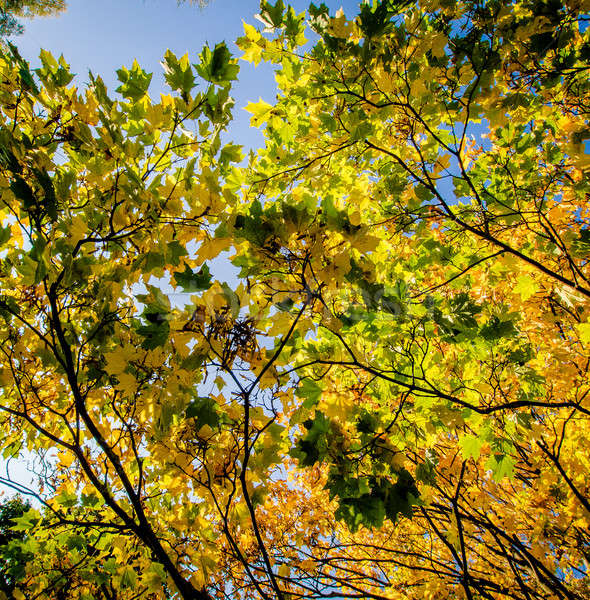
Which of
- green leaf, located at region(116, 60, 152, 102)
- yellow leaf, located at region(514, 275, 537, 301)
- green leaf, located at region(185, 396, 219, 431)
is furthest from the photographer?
yellow leaf, located at region(514, 275, 537, 301)

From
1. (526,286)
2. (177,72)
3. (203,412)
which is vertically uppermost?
(177,72)

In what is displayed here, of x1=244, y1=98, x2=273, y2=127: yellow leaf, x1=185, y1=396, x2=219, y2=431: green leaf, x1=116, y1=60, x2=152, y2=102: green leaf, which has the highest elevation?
x1=244, y1=98, x2=273, y2=127: yellow leaf

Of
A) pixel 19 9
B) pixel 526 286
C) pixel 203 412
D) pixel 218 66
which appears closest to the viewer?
pixel 203 412

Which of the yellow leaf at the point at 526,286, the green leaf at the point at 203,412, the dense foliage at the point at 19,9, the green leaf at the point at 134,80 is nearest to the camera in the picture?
the green leaf at the point at 203,412

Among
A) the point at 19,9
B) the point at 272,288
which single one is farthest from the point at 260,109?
the point at 19,9

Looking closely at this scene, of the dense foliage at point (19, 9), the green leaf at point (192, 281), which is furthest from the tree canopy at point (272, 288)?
the dense foliage at point (19, 9)

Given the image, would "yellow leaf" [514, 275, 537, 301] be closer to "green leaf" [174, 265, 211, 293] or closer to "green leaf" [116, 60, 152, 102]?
"green leaf" [174, 265, 211, 293]

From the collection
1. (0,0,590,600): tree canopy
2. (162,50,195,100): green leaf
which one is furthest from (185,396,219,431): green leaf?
(162,50,195,100): green leaf

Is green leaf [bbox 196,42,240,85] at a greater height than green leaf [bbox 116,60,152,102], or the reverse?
green leaf [bbox 116,60,152,102]

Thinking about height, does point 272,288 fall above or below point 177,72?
below

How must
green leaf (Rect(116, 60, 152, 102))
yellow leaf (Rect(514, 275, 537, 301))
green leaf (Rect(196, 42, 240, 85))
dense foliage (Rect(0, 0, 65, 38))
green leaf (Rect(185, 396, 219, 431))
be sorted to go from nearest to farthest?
green leaf (Rect(185, 396, 219, 431)), green leaf (Rect(196, 42, 240, 85)), green leaf (Rect(116, 60, 152, 102)), yellow leaf (Rect(514, 275, 537, 301)), dense foliage (Rect(0, 0, 65, 38))

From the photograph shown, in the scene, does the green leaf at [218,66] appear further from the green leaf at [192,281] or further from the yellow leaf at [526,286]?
the yellow leaf at [526,286]

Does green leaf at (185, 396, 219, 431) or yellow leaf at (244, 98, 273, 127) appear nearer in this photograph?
green leaf at (185, 396, 219, 431)

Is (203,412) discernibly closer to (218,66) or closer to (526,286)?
(218,66)
